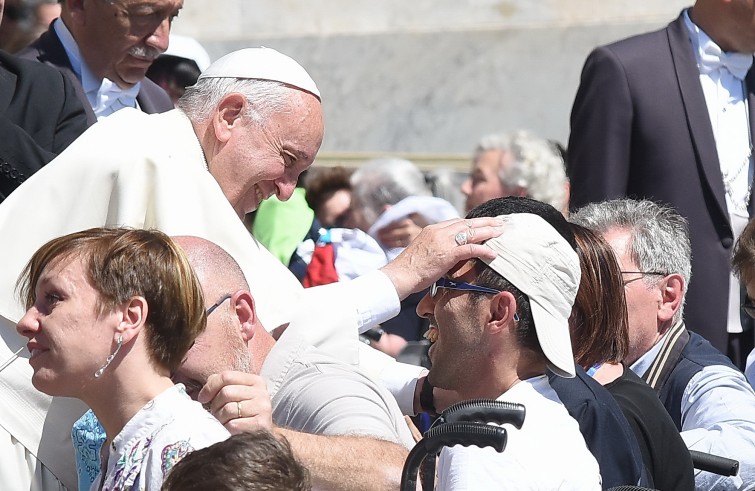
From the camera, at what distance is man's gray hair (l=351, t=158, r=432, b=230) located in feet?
24.7

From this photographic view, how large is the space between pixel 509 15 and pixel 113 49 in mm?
4381

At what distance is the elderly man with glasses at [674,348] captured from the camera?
12.7 feet

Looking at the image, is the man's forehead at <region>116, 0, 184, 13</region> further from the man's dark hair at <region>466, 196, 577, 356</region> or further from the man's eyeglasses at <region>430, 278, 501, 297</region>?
the man's eyeglasses at <region>430, 278, 501, 297</region>

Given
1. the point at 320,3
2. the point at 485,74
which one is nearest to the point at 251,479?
the point at 485,74

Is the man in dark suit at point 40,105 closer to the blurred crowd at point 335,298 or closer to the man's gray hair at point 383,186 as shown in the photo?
the blurred crowd at point 335,298

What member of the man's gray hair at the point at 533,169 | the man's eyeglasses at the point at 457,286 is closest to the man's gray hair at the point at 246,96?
the man's eyeglasses at the point at 457,286

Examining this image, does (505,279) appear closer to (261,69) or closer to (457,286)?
(457,286)

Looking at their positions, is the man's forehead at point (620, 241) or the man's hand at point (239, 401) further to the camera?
the man's forehead at point (620, 241)

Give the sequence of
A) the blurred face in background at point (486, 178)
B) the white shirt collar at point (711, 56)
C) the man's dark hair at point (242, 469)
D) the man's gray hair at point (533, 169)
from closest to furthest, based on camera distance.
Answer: the man's dark hair at point (242, 469), the white shirt collar at point (711, 56), the man's gray hair at point (533, 169), the blurred face in background at point (486, 178)

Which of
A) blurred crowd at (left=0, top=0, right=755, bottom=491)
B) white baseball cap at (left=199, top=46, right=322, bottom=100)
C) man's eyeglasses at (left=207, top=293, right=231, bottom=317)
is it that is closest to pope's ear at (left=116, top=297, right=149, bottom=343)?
blurred crowd at (left=0, top=0, right=755, bottom=491)

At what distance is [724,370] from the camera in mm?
4117

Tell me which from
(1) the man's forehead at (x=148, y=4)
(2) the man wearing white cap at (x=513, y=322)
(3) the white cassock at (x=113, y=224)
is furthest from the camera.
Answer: (1) the man's forehead at (x=148, y=4)

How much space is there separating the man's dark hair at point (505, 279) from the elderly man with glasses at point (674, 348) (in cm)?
77

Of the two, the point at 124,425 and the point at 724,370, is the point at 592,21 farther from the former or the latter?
the point at 124,425
